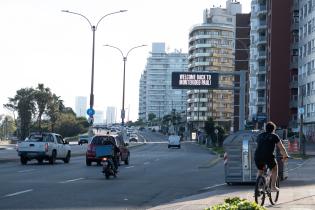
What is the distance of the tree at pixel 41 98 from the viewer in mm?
108938

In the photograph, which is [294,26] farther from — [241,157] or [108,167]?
[241,157]

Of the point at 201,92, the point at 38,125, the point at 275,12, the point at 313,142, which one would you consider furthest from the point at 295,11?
the point at 201,92

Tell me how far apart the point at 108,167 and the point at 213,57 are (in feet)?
477

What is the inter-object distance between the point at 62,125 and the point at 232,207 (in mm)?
118937

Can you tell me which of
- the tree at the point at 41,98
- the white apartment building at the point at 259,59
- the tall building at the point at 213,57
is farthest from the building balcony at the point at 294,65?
the tall building at the point at 213,57

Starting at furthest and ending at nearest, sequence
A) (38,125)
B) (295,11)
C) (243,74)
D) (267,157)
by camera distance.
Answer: (38,125)
(295,11)
(243,74)
(267,157)

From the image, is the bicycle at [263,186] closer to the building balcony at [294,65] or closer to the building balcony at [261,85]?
the building balcony at [294,65]

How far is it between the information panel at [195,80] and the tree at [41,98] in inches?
2110

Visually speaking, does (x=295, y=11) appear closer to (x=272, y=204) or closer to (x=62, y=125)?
(x=62, y=125)

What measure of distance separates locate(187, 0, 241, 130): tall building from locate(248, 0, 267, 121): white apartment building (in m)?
49.4

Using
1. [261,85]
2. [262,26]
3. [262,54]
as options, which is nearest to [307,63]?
[262,54]

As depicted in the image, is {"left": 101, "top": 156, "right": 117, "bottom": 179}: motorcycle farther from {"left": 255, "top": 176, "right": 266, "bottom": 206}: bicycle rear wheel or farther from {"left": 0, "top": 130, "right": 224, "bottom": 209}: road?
{"left": 255, "top": 176, "right": 266, "bottom": 206}: bicycle rear wheel

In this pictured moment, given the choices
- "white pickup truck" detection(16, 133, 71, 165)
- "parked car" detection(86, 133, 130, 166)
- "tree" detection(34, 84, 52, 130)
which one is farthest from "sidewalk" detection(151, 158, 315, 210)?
"tree" detection(34, 84, 52, 130)

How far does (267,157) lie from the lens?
1513cm
